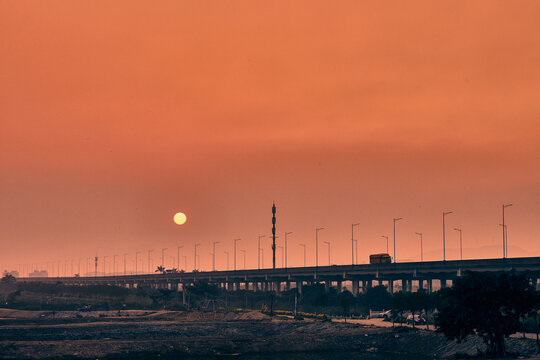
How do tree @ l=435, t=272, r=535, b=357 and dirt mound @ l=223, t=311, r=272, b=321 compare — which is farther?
dirt mound @ l=223, t=311, r=272, b=321

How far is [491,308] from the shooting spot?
96375mm

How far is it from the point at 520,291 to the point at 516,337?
1222 cm

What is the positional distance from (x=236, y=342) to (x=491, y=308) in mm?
48103

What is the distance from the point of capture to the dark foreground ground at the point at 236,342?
114438 mm

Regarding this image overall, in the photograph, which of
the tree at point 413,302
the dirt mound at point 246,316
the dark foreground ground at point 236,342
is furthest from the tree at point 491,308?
the dirt mound at point 246,316

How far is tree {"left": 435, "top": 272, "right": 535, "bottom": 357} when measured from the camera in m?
95.9

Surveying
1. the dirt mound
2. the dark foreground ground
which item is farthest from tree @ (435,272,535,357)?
the dirt mound

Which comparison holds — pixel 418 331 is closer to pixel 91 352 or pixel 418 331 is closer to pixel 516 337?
pixel 516 337

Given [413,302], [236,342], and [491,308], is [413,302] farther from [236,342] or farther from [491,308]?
[491,308]

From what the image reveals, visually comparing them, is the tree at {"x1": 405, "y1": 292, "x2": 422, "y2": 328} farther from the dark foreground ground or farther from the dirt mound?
→ the dirt mound

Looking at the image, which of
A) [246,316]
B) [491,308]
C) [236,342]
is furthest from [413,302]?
[246,316]

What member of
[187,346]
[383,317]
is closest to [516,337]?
[187,346]

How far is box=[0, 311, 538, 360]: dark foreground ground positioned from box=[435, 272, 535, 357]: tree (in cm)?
439

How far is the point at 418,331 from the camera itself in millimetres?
128000
